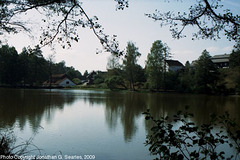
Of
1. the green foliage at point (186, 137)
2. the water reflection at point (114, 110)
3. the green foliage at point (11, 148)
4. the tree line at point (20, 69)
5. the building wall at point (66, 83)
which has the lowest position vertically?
the water reflection at point (114, 110)

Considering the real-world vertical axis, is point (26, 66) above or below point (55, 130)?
above

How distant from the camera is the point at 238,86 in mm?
41062

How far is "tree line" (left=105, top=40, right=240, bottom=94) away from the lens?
45750 mm

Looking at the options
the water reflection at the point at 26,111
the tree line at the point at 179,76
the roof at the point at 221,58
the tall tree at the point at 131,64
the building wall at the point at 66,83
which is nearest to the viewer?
the water reflection at the point at 26,111

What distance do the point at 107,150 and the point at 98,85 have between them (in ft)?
200

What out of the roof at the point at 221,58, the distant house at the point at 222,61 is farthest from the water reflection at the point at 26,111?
the roof at the point at 221,58

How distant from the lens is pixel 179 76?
53.6 meters

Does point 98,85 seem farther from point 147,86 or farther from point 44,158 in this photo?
point 44,158

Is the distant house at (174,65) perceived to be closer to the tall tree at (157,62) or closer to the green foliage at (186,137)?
the tall tree at (157,62)

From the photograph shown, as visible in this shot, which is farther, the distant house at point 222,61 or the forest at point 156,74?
the distant house at point 222,61

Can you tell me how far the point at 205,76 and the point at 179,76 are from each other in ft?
23.7

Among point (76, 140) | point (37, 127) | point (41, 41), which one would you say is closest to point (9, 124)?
point (37, 127)

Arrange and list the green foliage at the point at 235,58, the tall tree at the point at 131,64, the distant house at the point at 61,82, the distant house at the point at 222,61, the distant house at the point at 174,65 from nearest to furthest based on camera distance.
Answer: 1. the green foliage at the point at 235,58
2. the tall tree at the point at 131,64
3. the distant house at the point at 222,61
4. the distant house at the point at 174,65
5. the distant house at the point at 61,82

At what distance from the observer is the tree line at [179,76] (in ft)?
150
